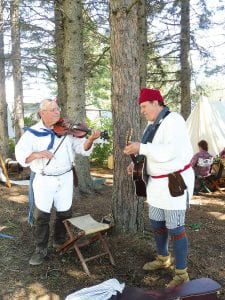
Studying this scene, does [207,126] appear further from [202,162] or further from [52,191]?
[52,191]

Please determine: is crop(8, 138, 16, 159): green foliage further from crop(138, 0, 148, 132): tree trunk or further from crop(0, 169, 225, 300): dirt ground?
crop(0, 169, 225, 300): dirt ground

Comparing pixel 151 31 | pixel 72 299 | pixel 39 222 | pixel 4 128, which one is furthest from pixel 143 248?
pixel 151 31

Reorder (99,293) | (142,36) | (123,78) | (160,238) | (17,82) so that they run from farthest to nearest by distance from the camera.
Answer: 1. (17,82)
2. (142,36)
3. (123,78)
4. (160,238)
5. (99,293)

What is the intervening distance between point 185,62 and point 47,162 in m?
9.09

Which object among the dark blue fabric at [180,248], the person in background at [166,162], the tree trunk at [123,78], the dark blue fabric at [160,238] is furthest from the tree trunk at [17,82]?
the dark blue fabric at [180,248]

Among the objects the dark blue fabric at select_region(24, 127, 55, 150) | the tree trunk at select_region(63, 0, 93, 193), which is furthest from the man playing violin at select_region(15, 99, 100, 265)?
the tree trunk at select_region(63, 0, 93, 193)

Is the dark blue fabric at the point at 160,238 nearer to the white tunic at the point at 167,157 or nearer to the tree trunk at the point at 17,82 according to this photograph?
the white tunic at the point at 167,157

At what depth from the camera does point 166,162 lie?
3307 mm

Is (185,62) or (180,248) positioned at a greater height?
(185,62)

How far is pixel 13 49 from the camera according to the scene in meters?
13.3

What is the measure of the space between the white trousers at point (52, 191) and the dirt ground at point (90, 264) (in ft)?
1.90

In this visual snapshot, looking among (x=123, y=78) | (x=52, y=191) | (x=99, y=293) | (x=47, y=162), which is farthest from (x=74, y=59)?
(x=99, y=293)

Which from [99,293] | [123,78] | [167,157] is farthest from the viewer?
[123,78]

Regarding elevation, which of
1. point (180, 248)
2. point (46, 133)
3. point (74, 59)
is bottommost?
point (180, 248)
